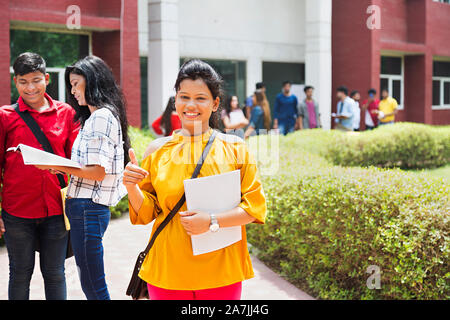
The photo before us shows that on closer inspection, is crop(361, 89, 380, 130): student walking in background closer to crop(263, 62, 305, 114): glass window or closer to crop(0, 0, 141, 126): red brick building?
crop(263, 62, 305, 114): glass window

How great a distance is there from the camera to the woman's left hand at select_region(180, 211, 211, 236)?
7.84 feet

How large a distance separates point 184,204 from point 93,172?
0.99 m

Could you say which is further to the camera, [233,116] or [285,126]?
[285,126]

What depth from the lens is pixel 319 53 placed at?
52.4 feet

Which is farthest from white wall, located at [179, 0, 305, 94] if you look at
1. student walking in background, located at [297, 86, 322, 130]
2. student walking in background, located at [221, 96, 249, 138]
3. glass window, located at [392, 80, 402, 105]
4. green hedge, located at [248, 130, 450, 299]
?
green hedge, located at [248, 130, 450, 299]

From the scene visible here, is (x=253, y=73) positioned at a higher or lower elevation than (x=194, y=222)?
higher

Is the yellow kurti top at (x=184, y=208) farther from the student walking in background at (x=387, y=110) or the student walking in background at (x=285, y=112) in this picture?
the student walking in background at (x=387, y=110)

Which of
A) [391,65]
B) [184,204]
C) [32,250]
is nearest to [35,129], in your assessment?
[32,250]

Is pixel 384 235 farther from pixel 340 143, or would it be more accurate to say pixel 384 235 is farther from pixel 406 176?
pixel 340 143

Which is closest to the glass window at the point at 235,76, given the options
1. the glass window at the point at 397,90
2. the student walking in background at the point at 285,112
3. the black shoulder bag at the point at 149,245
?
the student walking in background at the point at 285,112

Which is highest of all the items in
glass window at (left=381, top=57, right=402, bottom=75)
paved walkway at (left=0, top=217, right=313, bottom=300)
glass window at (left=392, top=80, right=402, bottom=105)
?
glass window at (left=381, top=57, right=402, bottom=75)

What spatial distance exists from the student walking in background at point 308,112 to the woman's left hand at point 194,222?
11.3m

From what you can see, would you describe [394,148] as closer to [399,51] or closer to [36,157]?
[399,51]

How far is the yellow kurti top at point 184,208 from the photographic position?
2471 millimetres
